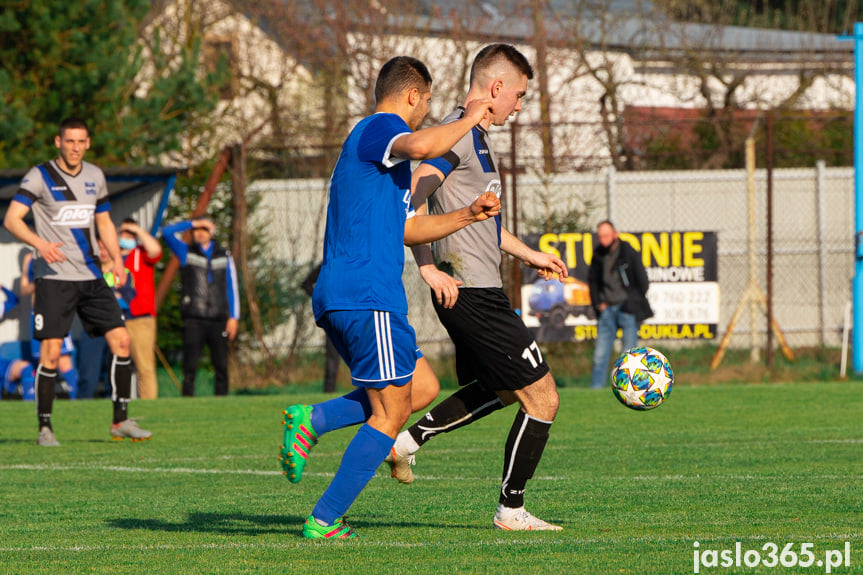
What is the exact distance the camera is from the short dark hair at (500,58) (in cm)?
579

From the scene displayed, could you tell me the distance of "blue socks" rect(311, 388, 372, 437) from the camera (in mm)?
5402

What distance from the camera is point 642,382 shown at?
6324 millimetres

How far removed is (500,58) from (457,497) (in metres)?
2.49

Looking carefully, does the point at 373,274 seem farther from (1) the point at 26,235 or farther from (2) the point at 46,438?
(2) the point at 46,438

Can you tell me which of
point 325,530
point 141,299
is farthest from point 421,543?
point 141,299

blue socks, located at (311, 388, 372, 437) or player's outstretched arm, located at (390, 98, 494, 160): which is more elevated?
player's outstretched arm, located at (390, 98, 494, 160)

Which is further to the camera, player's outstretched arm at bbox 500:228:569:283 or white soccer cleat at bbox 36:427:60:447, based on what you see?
white soccer cleat at bbox 36:427:60:447

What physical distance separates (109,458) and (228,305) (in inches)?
248

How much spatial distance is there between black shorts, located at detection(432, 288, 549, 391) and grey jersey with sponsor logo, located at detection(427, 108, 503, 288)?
0.30 ft

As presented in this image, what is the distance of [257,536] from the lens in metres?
5.62

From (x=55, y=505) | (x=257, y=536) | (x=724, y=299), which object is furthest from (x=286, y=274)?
(x=257, y=536)

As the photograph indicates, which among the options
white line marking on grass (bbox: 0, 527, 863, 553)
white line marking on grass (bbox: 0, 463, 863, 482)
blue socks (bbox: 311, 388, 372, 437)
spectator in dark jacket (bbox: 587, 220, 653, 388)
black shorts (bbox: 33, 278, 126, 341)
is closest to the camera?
white line marking on grass (bbox: 0, 527, 863, 553)

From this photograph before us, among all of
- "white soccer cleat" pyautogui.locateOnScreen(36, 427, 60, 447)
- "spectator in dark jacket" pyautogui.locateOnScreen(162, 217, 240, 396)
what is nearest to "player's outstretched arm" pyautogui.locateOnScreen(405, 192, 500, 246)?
"white soccer cleat" pyautogui.locateOnScreen(36, 427, 60, 447)

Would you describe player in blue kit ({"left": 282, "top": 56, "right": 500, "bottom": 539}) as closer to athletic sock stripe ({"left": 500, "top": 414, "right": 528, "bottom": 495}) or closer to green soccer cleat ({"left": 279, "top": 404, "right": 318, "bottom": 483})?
green soccer cleat ({"left": 279, "top": 404, "right": 318, "bottom": 483})
